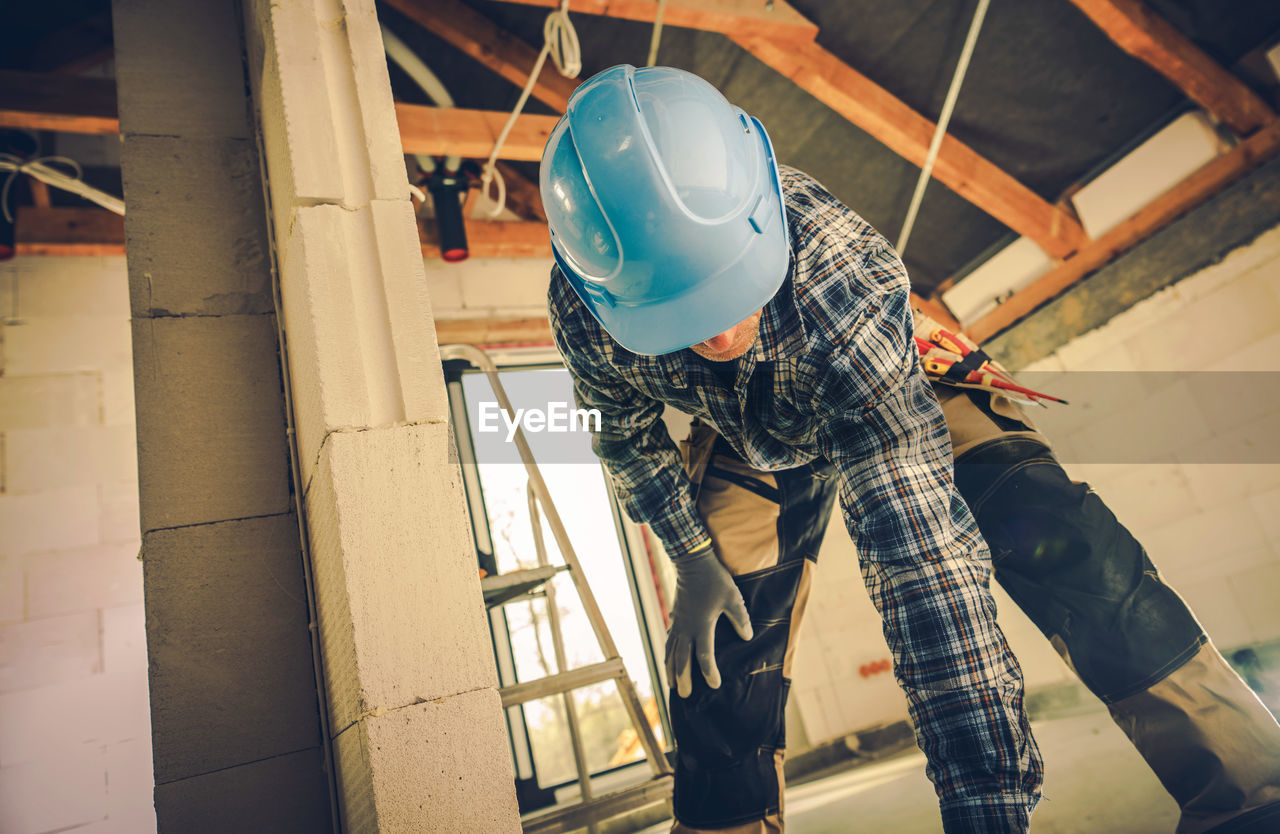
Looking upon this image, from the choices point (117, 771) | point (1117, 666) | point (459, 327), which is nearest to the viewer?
point (1117, 666)

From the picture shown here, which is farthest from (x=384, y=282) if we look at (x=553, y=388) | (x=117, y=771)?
(x=553, y=388)

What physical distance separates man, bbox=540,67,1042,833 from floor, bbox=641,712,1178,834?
0.74 metres

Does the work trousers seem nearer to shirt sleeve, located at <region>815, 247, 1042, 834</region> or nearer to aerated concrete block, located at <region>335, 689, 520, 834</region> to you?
shirt sleeve, located at <region>815, 247, 1042, 834</region>

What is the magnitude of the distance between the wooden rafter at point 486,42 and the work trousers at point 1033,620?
2.30 metres

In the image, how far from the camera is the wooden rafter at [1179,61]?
2725 mm

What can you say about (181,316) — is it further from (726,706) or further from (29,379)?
(29,379)

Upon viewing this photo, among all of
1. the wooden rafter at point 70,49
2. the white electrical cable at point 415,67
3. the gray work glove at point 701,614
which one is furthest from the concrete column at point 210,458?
the wooden rafter at point 70,49

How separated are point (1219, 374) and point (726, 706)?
2.85 m

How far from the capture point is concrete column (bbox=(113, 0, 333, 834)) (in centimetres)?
122

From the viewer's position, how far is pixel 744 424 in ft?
4.84

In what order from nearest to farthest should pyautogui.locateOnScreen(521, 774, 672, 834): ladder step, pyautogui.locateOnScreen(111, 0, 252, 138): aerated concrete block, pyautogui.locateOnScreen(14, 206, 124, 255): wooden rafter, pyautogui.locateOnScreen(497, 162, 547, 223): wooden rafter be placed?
pyautogui.locateOnScreen(111, 0, 252, 138): aerated concrete block
pyautogui.locateOnScreen(521, 774, 672, 834): ladder step
pyautogui.locateOnScreen(14, 206, 124, 255): wooden rafter
pyautogui.locateOnScreen(497, 162, 547, 223): wooden rafter

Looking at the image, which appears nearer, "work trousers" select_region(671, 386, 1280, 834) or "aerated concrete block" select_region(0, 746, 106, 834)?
"work trousers" select_region(671, 386, 1280, 834)

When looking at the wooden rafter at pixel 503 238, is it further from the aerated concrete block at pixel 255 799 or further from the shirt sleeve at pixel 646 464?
the aerated concrete block at pixel 255 799

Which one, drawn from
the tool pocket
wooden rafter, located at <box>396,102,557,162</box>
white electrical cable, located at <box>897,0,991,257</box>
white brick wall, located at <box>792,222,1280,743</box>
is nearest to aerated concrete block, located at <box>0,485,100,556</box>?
wooden rafter, located at <box>396,102,557,162</box>
